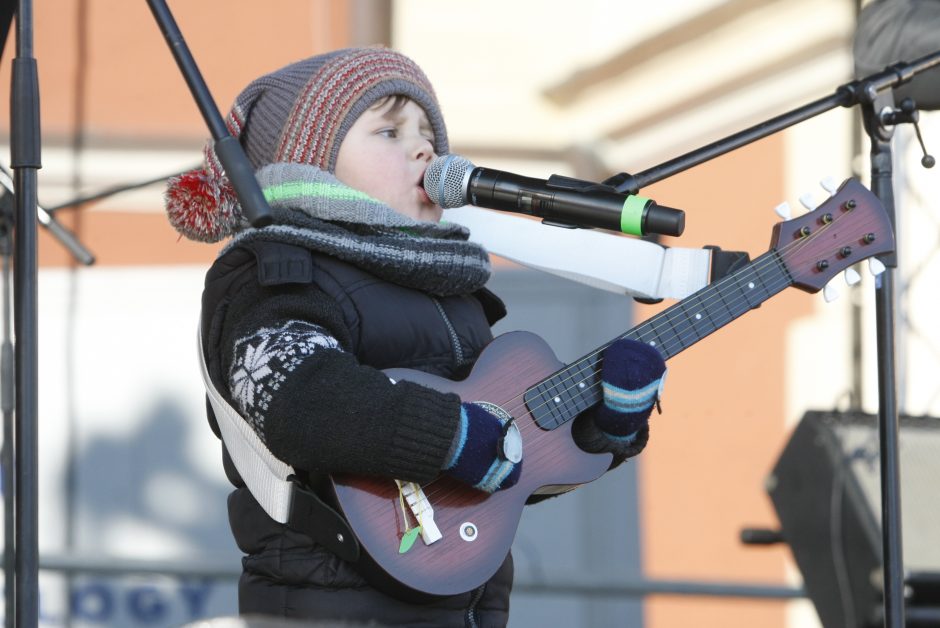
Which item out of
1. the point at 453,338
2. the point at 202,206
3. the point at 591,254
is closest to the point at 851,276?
the point at 591,254

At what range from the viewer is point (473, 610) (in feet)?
6.11

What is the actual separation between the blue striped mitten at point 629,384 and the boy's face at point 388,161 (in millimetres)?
368

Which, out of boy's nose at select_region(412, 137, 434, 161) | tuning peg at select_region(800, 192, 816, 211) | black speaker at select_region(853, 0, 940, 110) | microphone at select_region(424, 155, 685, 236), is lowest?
tuning peg at select_region(800, 192, 816, 211)

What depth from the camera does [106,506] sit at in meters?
3.94

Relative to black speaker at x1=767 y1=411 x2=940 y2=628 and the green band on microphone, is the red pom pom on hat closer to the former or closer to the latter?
the green band on microphone

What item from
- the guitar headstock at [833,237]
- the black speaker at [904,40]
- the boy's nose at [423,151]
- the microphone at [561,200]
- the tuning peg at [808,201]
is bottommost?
the guitar headstock at [833,237]

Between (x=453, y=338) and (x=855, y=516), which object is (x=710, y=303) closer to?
(x=453, y=338)

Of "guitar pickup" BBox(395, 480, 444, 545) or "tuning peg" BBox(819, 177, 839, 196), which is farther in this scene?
"tuning peg" BBox(819, 177, 839, 196)

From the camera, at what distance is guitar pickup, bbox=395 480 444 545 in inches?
69.8

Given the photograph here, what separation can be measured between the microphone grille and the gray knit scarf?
0.33 feet

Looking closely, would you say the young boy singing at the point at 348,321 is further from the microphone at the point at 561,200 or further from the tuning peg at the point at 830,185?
the tuning peg at the point at 830,185

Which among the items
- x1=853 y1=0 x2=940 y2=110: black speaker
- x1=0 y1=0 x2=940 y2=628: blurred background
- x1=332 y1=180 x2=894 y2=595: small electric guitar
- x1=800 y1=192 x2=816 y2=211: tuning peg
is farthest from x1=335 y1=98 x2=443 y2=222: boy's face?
x1=0 y1=0 x2=940 y2=628: blurred background

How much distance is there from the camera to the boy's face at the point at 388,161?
1.93 metres

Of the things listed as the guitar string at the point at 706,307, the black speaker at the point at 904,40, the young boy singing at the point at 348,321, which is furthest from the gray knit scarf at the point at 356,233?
the black speaker at the point at 904,40
